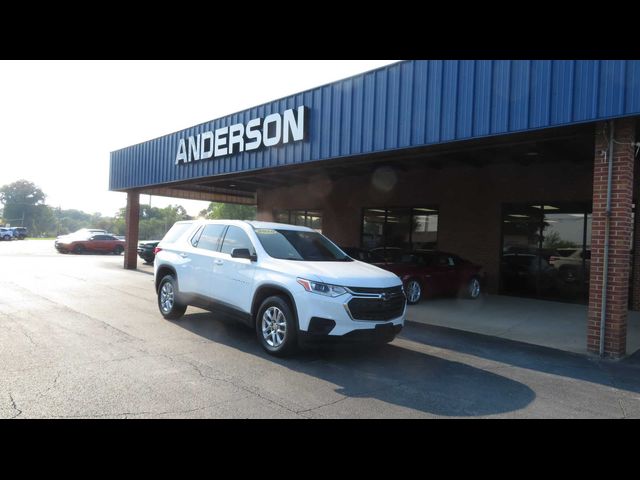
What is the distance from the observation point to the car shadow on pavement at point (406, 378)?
4.64 meters

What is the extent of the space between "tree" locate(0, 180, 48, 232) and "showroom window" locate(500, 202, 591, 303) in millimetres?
106291

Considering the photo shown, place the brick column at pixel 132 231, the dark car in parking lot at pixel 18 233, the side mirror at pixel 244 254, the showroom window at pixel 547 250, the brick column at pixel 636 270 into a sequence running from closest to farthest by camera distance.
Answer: the side mirror at pixel 244 254 < the brick column at pixel 636 270 < the showroom window at pixel 547 250 < the brick column at pixel 132 231 < the dark car in parking lot at pixel 18 233

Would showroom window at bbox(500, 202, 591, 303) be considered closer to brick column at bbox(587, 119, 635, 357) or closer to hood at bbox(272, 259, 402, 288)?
brick column at bbox(587, 119, 635, 357)

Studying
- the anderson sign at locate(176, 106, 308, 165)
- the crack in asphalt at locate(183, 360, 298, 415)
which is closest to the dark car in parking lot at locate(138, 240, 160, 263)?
the anderson sign at locate(176, 106, 308, 165)

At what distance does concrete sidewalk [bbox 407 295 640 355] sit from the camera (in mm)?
8141

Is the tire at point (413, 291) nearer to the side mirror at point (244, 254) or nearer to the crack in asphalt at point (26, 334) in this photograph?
the side mirror at point (244, 254)

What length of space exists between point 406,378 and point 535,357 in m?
2.61

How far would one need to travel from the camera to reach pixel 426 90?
8.61m

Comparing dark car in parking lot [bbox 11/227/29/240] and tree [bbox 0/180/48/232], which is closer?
dark car in parking lot [bbox 11/227/29/240]

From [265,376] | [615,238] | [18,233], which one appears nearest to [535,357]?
[615,238]

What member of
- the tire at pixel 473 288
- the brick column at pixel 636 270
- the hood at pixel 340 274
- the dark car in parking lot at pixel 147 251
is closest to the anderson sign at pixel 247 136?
the hood at pixel 340 274

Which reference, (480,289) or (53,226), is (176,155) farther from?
(53,226)

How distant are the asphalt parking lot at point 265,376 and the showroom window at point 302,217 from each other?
11972mm
